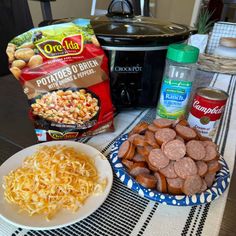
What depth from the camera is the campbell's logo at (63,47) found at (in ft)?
1.66

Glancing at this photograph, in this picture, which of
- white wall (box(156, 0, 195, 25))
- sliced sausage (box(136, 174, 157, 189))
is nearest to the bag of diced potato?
sliced sausage (box(136, 174, 157, 189))

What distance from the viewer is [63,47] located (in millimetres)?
521

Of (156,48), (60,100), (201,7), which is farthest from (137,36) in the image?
(201,7)

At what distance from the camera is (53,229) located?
346mm

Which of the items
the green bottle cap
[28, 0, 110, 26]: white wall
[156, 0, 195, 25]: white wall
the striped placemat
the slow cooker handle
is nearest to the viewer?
the striped placemat

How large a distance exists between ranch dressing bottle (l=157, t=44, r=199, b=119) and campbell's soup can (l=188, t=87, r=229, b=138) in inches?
1.2

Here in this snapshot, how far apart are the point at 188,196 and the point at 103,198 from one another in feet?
0.45

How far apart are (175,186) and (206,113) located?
213 mm

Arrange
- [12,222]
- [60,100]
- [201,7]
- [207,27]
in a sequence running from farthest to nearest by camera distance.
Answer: [201,7], [207,27], [60,100], [12,222]

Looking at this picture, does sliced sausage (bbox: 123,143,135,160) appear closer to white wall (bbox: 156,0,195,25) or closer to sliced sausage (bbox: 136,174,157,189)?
sliced sausage (bbox: 136,174,157,189)

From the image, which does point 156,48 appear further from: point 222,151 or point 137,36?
point 222,151

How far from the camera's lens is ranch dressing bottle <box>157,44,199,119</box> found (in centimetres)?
50

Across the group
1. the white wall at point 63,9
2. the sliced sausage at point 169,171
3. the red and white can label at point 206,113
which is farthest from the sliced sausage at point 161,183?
the white wall at point 63,9

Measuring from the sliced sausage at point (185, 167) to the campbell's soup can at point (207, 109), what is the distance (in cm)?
17
